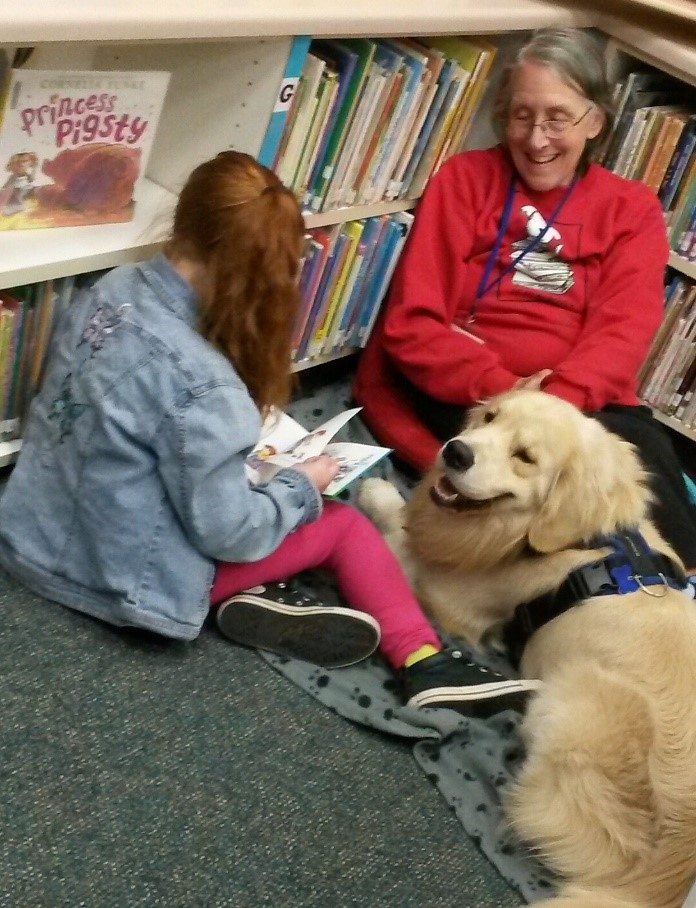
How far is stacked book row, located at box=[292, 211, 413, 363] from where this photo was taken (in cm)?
192

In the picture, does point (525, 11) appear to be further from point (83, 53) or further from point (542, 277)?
point (83, 53)

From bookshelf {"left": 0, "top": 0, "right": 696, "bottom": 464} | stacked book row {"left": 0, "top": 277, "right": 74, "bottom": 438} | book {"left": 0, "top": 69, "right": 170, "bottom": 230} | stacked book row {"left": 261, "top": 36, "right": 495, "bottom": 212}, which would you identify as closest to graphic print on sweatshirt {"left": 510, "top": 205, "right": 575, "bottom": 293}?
stacked book row {"left": 261, "top": 36, "right": 495, "bottom": 212}

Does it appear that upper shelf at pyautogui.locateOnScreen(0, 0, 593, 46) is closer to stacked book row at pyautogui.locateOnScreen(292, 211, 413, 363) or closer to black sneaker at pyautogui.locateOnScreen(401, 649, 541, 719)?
stacked book row at pyautogui.locateOnScreen(292, 211, 413, 363)

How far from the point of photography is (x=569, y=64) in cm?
192

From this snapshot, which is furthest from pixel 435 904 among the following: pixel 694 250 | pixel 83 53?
pixel 694 250

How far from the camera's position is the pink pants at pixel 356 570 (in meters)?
1.56

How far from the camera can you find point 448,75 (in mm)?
1927

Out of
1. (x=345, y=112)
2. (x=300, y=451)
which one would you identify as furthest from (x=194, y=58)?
(x=300, y=451)

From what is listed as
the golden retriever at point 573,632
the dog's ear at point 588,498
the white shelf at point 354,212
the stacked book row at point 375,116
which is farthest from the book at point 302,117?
the dog's ear at point 588,498

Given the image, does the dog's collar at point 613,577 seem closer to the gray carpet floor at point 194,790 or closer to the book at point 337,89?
the gray carpet floor at point 194,790

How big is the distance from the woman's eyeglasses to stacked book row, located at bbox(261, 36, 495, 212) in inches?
5.6

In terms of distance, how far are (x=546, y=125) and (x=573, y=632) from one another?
105 centimetres

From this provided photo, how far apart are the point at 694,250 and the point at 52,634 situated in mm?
1718

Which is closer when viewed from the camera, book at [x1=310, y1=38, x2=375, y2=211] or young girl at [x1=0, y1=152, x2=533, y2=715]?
young girl at [x1=0, y1=152, x2=533, y2=715]
